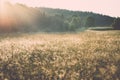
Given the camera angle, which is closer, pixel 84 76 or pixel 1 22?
pixel 84 76

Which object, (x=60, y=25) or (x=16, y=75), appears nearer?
(x=16, y=75)

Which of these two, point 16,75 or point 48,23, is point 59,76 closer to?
point 16,75

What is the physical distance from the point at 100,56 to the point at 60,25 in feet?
211

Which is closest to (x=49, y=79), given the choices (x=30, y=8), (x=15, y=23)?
(x=15, y=23)

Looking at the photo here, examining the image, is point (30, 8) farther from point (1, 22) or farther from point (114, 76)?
point (114, 76)

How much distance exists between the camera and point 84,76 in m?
→ 6.99

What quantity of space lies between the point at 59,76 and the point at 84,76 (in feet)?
2.91

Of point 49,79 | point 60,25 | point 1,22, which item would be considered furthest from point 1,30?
point 49,79

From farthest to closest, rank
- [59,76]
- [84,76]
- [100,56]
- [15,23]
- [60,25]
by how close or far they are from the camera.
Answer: [60,25] → [15,23] → [100,56] → [84,76] → [59,76]

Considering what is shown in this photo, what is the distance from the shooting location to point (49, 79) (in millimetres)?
6699

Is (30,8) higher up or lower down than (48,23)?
higher up

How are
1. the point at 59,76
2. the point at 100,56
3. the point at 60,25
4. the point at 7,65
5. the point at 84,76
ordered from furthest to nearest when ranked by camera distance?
the point at 60,25 < the point at 100,56 < the point at 7,65 < the point at 84,76 < the point at 59,76

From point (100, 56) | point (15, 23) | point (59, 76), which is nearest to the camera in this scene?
point (59, 76)

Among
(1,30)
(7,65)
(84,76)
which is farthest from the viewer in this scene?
(1,30)
